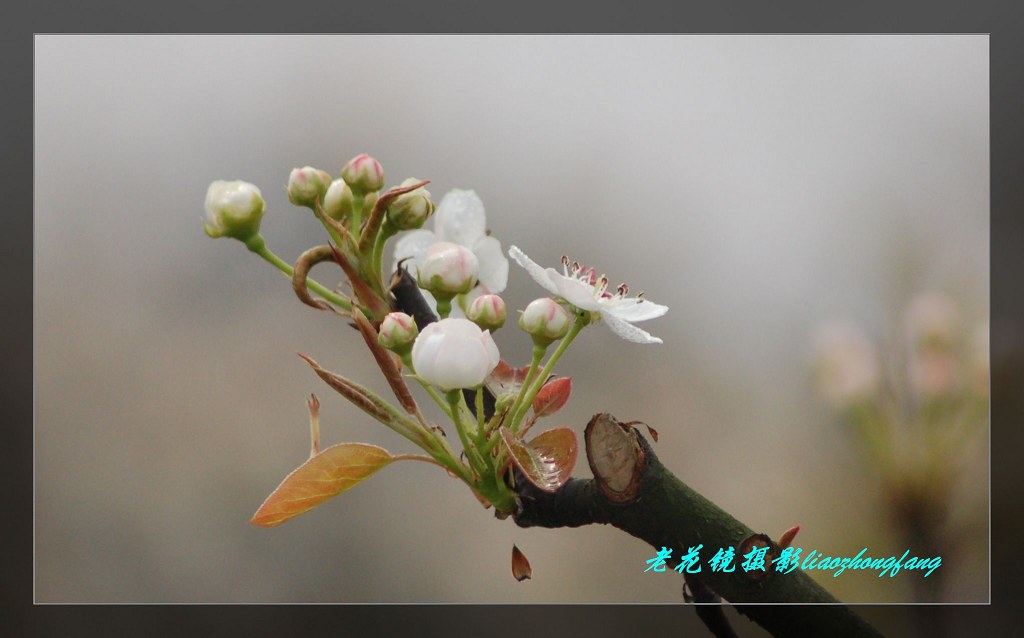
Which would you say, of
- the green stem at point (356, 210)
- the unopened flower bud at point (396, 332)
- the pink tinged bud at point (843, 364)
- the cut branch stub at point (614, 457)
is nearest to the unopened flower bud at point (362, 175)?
the green stem at point (356, 210)

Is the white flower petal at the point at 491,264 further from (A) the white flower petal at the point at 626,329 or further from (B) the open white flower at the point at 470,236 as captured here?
(A) the white flower petal at the point at 626,329

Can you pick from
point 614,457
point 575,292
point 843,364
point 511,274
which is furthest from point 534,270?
point 843,364

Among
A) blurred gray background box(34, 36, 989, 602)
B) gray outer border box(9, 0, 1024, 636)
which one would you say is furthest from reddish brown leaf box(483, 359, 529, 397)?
gray outer border box(9, 0, 1024, 636)

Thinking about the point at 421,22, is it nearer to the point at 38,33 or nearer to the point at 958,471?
the point at 38,33

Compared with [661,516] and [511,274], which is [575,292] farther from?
[511,274]

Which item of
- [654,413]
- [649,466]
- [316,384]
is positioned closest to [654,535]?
[649,466]

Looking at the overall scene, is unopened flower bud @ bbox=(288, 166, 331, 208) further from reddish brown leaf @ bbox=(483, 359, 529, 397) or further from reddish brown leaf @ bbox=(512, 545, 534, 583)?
reddish brown leaf @ bbox=(512, 545, 534, 583)
